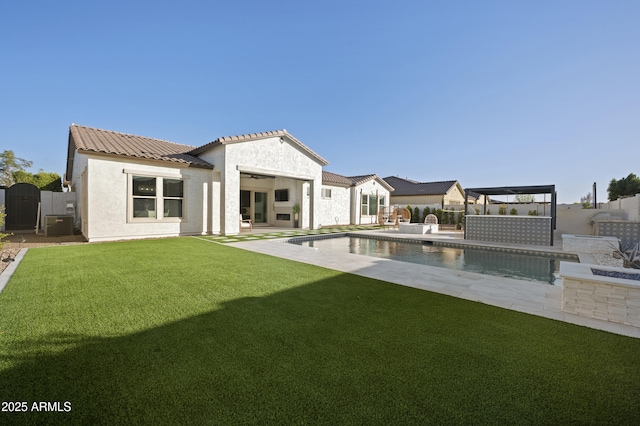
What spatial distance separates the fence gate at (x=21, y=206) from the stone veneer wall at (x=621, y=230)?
2566cm

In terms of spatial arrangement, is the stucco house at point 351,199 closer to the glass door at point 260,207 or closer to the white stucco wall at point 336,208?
the white stucco wall at point 336,208

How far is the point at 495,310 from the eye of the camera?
11.9 feet

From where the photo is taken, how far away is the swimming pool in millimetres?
6855

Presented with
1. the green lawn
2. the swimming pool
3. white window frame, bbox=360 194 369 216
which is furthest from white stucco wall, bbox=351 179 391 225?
the green lawn

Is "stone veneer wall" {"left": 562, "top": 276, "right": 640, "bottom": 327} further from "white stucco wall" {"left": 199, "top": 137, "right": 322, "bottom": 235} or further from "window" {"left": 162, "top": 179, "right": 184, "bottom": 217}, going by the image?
"window" {"left": 162, "top": 179, "right": 184, "bottom": 217}

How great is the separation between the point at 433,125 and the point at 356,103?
17.1 ft

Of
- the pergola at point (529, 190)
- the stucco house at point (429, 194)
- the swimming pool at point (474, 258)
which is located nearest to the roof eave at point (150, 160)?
the swimming pool at point (474, 258)

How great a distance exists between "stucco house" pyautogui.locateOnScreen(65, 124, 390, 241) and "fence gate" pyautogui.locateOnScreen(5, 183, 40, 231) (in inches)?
98.8

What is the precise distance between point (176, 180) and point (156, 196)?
40.6 inches

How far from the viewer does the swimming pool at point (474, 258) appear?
6.85m

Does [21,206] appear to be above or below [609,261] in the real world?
above

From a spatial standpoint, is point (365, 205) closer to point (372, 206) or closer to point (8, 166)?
point (372, 206)

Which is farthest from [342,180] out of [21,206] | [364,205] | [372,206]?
[21,206]

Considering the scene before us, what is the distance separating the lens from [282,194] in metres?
18.0
